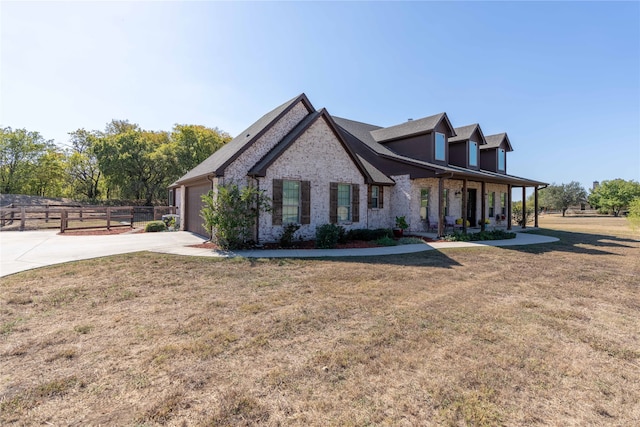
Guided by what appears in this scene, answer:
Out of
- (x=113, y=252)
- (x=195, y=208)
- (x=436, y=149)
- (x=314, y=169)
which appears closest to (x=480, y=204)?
(x=436, y=149)

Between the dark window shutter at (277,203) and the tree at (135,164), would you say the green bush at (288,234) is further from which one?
the tree at (135,164)

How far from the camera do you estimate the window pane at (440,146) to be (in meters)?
18.5

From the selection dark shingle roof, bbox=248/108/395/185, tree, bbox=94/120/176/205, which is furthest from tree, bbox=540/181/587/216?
tree, bbox=94/120/176/205

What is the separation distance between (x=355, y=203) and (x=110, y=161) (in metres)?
32.4

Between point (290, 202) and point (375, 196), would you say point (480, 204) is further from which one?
point (290, 202)

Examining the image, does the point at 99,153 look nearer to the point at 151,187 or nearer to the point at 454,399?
the point at 151,187

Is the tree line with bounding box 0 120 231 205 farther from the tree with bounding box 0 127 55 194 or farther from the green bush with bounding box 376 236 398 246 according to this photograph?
the green bush with bounding box 376 236 398 246

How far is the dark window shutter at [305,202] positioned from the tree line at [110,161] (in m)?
24.7

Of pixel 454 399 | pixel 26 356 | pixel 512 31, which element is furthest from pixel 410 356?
pixel 512 31

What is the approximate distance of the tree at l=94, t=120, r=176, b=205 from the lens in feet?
110

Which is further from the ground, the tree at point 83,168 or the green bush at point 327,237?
the tree at point 83,168

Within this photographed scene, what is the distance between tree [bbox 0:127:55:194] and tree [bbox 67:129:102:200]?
3979mm

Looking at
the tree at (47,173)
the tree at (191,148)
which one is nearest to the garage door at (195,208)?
the tree at (191,148)

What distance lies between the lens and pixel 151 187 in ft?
123
